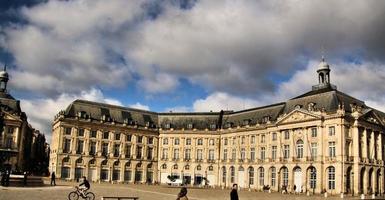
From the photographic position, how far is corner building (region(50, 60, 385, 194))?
69.9 meters

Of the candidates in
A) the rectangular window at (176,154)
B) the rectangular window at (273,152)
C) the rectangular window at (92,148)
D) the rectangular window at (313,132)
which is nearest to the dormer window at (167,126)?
the rectangular window at (176,154)

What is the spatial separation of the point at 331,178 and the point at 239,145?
24.9 m

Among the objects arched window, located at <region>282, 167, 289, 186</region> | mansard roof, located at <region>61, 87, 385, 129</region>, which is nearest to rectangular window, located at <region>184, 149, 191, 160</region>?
mansard roof, located at <region>61, 87, 385, 129</region>

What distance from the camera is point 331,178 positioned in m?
68.9

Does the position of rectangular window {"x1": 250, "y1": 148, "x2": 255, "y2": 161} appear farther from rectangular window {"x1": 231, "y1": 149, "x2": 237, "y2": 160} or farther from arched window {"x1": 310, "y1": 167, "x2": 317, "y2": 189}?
arched window {"x1": 310, "y1": 167, "x2": 317, "y2": 189}

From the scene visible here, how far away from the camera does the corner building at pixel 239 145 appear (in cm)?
6988

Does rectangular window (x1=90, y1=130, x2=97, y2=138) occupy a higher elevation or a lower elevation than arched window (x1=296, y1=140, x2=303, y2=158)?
higher

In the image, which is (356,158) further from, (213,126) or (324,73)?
(213,126)

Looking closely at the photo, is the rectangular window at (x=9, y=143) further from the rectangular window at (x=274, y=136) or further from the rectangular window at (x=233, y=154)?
the rectangular window at (x=274, y=136)

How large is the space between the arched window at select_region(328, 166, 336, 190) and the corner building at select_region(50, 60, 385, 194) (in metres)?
0.16

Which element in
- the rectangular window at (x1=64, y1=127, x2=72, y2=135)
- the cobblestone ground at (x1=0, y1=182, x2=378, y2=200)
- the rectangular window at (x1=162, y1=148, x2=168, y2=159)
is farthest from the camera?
the rectangular window at (x1=162, y1=148, x2=168, y2=159)

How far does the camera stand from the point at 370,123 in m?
72.9

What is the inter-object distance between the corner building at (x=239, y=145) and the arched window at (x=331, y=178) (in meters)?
0.16

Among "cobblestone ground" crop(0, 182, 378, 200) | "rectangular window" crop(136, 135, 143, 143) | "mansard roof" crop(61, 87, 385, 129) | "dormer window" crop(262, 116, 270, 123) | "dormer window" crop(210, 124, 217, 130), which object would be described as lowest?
"cobblestone ground" crop(0, 182, 378, 200)
